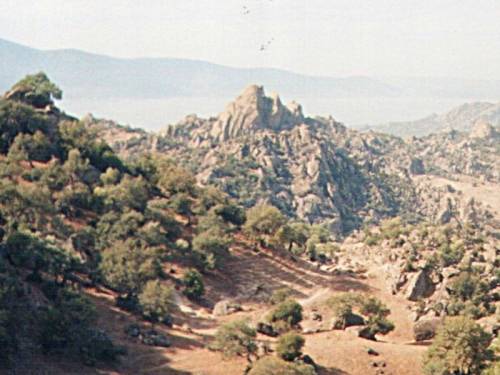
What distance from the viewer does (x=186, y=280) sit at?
59844mm

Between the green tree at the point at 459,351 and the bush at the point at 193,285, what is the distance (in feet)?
85.6

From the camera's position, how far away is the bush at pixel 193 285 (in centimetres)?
5894

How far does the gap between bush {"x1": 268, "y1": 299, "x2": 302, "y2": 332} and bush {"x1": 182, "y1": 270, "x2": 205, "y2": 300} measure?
11.5 meters

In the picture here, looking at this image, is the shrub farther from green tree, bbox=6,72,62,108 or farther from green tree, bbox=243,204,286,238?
green tree, bbox=6,72,62,108

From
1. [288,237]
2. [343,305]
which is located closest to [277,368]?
[343,305]

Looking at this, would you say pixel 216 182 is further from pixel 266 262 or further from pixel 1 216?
pixel 1 216

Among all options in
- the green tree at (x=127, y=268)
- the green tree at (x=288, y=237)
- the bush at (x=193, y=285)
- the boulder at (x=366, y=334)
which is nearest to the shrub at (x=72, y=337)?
the green tree at (x=127, y=268)

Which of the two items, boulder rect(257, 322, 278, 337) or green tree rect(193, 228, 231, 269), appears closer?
boulder rect(257, 322, 278, 337)

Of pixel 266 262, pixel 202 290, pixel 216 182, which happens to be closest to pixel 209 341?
pixel 202 290

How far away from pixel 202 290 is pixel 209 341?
39.4 ft

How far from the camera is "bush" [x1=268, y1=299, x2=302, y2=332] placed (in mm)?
49406

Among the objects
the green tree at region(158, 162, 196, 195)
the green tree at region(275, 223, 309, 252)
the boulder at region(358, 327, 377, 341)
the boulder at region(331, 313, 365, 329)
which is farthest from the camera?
the green tree at region(158, 162, 196, 195)

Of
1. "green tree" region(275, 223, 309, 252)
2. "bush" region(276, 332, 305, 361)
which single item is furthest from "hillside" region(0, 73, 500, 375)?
"green tree" region(275, 223, 309, 252)

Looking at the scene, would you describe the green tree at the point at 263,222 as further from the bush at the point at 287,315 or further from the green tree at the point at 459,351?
the green tree at the point at 459,351
